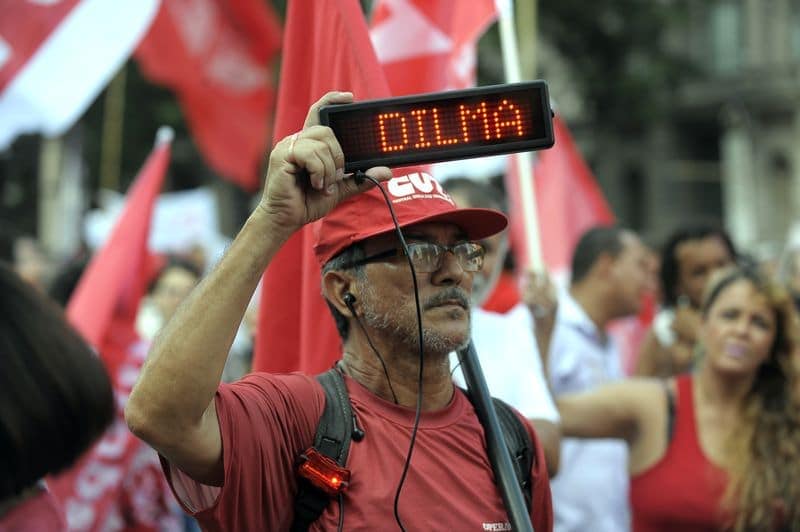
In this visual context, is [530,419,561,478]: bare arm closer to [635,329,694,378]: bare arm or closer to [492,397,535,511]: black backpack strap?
[492,397,535,511]: black backpack strap

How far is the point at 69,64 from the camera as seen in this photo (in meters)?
6.44

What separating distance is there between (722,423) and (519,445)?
1.72 m

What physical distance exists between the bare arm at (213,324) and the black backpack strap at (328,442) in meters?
0.21

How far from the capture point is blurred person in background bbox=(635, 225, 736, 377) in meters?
6.45

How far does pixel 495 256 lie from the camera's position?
4469 mm

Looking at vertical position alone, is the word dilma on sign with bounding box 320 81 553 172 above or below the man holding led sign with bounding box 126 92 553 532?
above

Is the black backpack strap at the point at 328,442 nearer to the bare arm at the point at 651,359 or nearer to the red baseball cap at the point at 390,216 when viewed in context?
the red baseball cap at the point at 390,216

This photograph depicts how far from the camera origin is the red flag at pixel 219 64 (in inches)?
339

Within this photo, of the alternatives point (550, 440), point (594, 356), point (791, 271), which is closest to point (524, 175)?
point (594, 356)

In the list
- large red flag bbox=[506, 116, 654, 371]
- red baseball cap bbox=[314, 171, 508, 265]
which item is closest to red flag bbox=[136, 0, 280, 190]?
large red flag bbox=[506, 116, 654, 371]

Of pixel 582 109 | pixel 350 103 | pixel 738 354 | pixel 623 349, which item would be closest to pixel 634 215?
pixel 582 109

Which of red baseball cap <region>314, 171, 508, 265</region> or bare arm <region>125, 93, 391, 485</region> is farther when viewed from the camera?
red baseball cap <region>314, 171, 508, 265</region>

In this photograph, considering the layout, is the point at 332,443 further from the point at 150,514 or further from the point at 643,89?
the point at 643,89

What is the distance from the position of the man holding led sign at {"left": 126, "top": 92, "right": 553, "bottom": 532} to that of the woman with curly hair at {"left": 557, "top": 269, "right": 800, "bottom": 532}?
1416 millimetres
